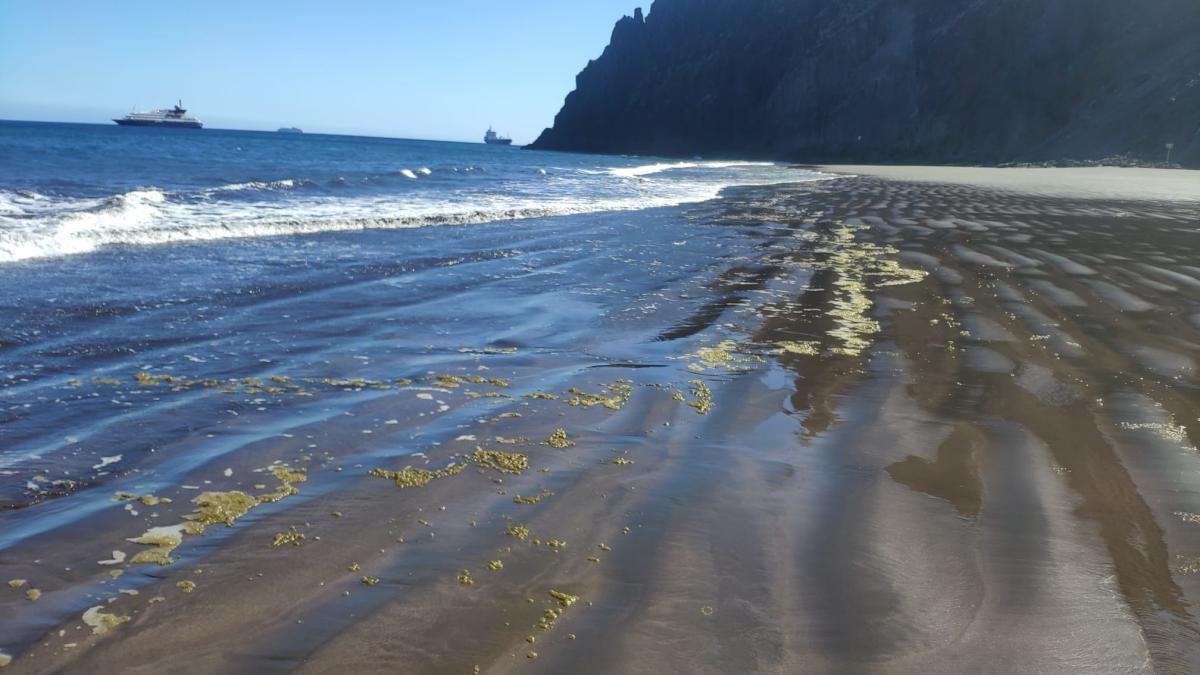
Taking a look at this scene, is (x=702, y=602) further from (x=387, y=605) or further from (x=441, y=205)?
(x=441, y=205)

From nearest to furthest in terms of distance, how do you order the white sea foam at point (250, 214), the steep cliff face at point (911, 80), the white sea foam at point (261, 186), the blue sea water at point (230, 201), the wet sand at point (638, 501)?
the wet sand at point (638, 501) < the white sea foam at point (250, 214) < the blue sea water at point (230, 201) < the white sea foam at point (261, 186) < the steep cliff face at point (911, 80)

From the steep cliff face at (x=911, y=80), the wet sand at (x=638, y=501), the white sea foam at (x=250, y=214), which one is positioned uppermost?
the steep cliff face at (x=911, y=80)

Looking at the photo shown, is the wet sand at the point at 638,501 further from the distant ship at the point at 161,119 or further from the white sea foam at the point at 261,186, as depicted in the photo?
the distant ship at the point at 161,119

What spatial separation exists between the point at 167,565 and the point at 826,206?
17.3 metres

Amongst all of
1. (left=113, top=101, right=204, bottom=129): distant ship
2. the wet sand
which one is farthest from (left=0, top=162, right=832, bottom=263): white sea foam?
(left=113, top=101, right=204, bottom=129): distant ship

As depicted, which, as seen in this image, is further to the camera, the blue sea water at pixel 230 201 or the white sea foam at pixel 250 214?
the blue sea water at pixel 230 201

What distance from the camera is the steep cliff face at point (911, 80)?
156ft

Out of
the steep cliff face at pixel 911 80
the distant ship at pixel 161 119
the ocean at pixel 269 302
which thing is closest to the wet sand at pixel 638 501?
the ocean at pixel 269 302

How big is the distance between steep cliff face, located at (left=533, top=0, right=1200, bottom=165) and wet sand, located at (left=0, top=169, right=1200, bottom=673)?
132ft

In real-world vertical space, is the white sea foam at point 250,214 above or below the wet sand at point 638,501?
above

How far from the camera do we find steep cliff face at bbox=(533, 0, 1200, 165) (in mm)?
47594

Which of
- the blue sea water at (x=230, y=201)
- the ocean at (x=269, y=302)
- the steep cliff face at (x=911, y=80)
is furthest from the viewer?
the steep cliff face at (x=911, y=80)

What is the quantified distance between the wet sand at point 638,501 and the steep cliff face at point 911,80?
40.1m

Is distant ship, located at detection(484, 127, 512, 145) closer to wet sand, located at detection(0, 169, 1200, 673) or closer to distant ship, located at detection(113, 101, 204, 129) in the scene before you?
distant ship, located at detection(113, 101, 204, 129)
